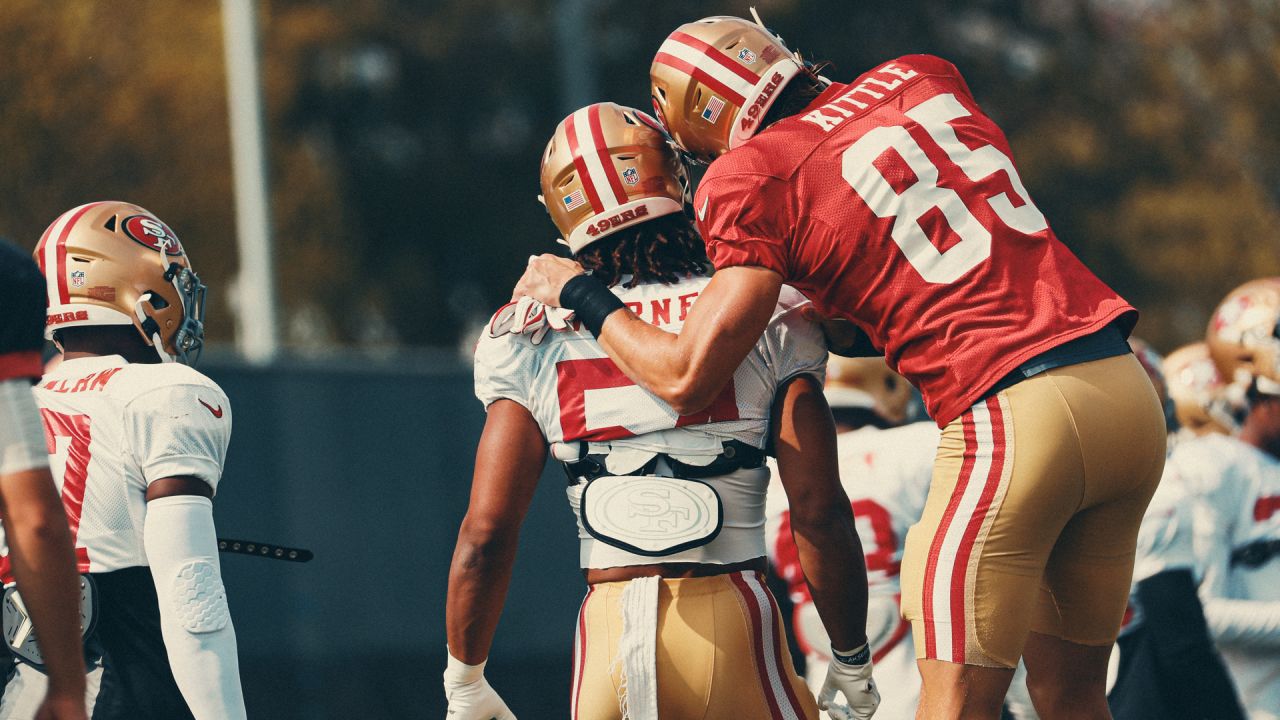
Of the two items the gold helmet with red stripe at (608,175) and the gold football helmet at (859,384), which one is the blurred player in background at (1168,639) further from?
the gold helmet with red stripe at (608,175)

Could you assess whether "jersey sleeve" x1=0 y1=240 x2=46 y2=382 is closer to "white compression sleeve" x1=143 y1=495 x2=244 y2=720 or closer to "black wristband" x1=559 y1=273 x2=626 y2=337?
"white compression sleeve" x1=143 y1=495 x2=244 y2=720

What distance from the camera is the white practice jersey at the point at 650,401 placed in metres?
3.58

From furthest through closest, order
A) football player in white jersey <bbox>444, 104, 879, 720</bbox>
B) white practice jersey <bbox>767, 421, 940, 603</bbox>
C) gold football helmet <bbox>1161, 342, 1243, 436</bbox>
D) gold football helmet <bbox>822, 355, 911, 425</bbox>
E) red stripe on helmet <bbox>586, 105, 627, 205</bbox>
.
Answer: gold football helmet <bbox>1161, 342, 1243, 436</bbox>, gold football helmet <bbox>822, 355, 911, 425</bbox>, white practice jersey <bbox>767, 421, 940, 603</bbox>, red stripe on helmet <bbox>586, 105, 627, 205</bbox>, football player in white jersey <bbox>444, 104, 879, 720</bbox>

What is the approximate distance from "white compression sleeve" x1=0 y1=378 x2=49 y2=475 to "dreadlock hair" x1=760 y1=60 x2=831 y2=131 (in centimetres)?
173

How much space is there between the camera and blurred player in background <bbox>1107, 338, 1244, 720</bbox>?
193 inches

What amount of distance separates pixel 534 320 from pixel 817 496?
740 millimetres

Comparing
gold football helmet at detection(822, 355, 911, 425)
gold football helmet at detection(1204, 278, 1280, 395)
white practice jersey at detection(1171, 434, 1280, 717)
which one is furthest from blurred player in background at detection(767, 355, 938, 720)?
gold football helmet at detection(1204, 278, 1280, 395)

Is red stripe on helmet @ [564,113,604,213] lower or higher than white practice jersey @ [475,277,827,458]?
higher

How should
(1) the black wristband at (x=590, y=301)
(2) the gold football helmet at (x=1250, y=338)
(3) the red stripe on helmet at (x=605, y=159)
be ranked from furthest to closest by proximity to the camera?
(2) the gold football helmet at (x=1250, y=338) → (3) the red stripe on helmet at (x=605, y=159) → (1) the black wristband at (x=590, y=301)

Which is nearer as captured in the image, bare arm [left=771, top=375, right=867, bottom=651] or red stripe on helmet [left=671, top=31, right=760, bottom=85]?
bare arm [left=771, top=375, right=867, bottom=651]

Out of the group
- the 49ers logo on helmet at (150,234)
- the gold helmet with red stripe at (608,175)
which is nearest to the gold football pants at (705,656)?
the gold helmet with red stripe at (608,175)

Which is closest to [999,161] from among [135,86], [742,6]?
[135,86]

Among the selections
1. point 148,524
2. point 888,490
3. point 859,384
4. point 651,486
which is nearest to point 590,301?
point 651,486

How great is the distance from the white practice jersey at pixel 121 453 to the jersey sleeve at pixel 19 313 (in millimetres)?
589
